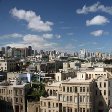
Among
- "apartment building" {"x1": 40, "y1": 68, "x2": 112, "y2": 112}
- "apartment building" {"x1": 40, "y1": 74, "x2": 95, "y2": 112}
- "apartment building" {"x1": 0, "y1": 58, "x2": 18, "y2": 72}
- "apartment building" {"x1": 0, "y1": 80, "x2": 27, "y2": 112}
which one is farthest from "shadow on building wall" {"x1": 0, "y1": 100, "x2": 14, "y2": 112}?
"apartment building" {"x1": 0, "y1": 58, "x2": 18, "y2": 72}

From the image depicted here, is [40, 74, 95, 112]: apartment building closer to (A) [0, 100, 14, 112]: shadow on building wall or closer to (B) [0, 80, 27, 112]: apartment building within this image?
(B) [0, 80, 27, 112]: apartment building

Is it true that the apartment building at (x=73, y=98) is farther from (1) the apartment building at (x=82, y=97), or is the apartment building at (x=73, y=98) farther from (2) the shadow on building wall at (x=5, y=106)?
(2) the shadow on building wall at (x=5, y=106)

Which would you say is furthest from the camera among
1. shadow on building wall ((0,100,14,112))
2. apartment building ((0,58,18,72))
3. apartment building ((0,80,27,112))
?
apartment building ((0,58,18,72))

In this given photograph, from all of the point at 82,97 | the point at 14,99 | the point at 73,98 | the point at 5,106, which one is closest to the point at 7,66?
the point at 5,106

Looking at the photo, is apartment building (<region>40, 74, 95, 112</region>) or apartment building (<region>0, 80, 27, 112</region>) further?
apartment building (<region>0, 80, 27, 112</region>)

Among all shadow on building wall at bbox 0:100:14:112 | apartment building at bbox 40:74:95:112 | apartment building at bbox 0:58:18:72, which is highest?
apartment building at bbox 0:58:18:72

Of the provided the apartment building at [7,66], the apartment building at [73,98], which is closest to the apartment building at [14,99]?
the apartment building at [73,98]

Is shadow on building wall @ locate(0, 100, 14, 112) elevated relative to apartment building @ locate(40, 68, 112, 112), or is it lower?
lower
